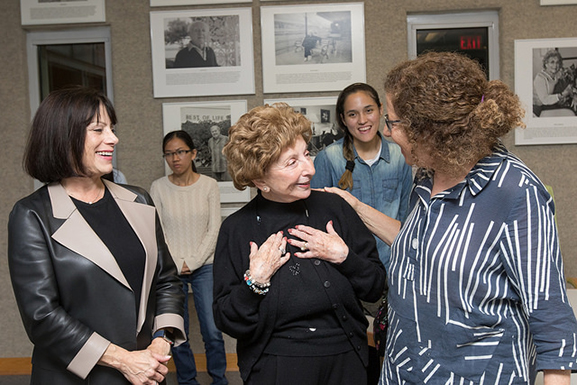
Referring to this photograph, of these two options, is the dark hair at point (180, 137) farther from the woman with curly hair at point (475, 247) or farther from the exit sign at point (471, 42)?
the woman with curly hair at point (475, 247)

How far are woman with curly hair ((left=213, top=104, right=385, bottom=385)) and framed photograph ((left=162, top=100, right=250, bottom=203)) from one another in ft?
8.69

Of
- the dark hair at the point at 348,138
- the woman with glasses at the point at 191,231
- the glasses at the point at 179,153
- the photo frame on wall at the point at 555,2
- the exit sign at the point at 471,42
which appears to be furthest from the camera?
the exit sign at the point at 471,42

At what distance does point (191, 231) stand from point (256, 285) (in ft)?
8.05

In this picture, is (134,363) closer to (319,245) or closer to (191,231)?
(319,245)

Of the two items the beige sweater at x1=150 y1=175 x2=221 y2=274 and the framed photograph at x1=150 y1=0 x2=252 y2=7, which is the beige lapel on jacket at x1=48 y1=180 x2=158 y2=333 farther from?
the framed photograph at x1=150 y1=0 x2=252 y2=7

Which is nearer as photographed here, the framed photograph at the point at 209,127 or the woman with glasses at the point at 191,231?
the woman with glasses at the point at 191,231

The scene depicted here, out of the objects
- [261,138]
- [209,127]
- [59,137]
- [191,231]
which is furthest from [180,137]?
[261,138]

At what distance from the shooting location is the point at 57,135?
69.2 inches

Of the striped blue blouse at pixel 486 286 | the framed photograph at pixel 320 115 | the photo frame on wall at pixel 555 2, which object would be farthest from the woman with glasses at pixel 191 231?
the photo frame on wall at pixel 555 2

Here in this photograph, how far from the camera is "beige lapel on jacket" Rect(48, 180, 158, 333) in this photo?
1.73m

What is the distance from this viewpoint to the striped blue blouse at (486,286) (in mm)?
1274

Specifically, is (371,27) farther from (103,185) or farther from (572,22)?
(103,185)

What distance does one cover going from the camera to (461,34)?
14.6ft

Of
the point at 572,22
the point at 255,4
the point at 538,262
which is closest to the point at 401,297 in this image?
the point at 538,262
